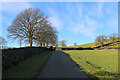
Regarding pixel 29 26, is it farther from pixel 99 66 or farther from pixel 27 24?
pixel 99 66

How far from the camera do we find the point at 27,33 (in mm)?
30406

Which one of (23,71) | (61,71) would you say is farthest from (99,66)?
(23,71)

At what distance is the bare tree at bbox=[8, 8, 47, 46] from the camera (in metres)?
28.9

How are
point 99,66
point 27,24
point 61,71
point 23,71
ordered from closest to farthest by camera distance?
point 23,71
point 61,71
point 99,66
point 27,24

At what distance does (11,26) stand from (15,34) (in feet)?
7.83

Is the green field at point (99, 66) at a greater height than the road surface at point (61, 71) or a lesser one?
lesser

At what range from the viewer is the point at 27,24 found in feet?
97.7

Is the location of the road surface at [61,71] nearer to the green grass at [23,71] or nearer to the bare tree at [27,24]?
the green grass at [23,71]

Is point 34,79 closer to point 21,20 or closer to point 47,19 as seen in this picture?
point 21,20

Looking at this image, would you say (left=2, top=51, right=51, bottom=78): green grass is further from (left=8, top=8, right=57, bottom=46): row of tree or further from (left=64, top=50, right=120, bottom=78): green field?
(left=8, top=8, right=57, bottom=46): row of tree

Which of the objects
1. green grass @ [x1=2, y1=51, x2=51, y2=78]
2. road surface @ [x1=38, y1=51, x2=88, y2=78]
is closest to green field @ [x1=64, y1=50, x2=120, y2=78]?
road surface @ [x1=38, y1=51, x2=88, y2=78]

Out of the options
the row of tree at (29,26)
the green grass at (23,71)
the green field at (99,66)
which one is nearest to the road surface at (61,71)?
the green grass at (23,71)

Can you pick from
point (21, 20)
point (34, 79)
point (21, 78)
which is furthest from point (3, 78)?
point (21, 20)

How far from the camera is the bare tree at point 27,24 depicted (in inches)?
1137
